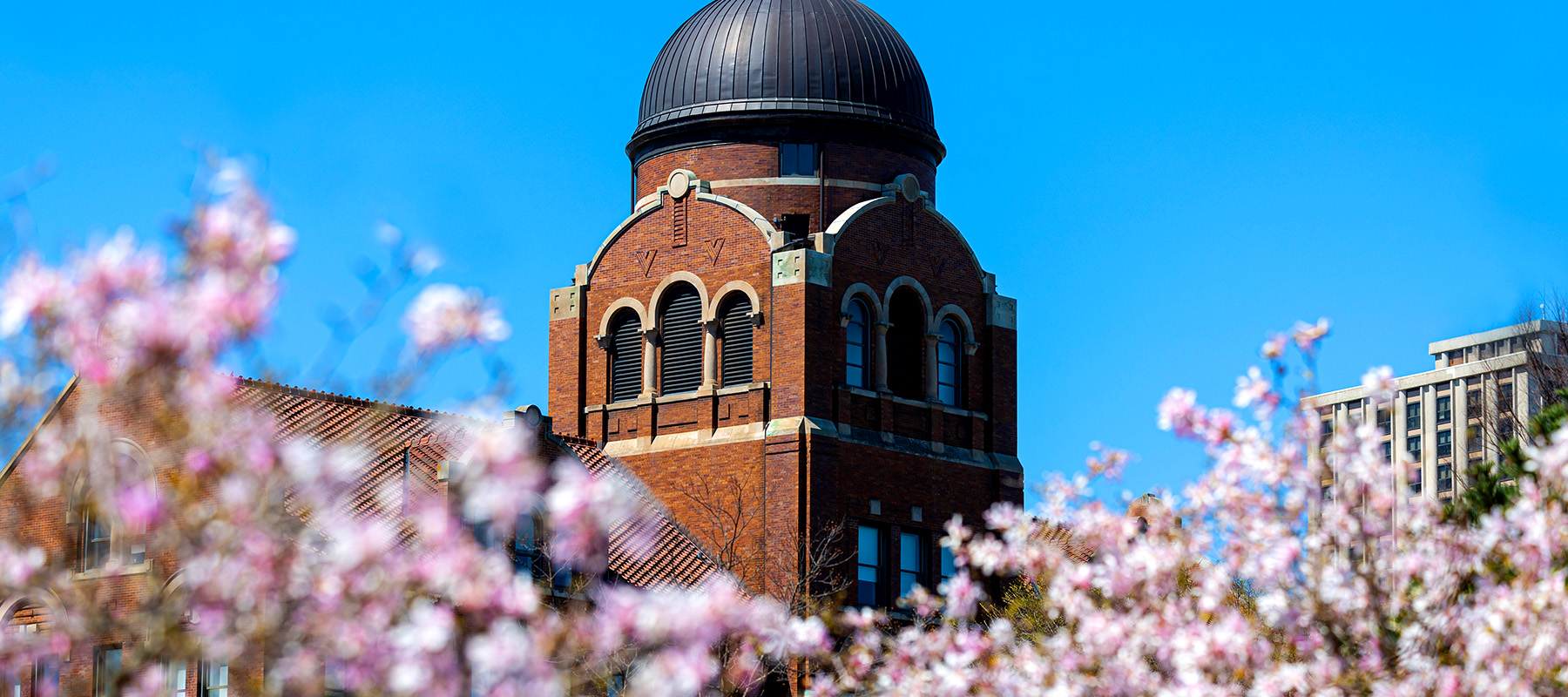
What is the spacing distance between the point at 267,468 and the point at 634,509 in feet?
95.4

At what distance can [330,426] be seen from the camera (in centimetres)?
3556

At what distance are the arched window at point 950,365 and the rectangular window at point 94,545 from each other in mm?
17690

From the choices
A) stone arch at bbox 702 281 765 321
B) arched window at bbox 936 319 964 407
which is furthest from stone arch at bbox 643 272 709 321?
arched window at bbox 936 319 964 407

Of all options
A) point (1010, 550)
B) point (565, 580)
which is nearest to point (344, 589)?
point (1010, 550)

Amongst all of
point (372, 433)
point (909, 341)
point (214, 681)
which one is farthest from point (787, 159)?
point (214, 681)

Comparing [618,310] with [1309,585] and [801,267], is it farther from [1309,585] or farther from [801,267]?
[1309,585]

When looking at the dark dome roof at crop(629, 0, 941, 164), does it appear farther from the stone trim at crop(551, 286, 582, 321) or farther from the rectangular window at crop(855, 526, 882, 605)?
the rectangular window at crop(855, 526, 882, 605)

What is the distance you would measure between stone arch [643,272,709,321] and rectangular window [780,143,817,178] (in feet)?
9.83

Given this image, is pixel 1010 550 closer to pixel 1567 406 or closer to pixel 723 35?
pixel 1567 406

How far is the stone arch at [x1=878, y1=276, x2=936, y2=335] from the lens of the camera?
41.6m

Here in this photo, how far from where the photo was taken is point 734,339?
136 ft

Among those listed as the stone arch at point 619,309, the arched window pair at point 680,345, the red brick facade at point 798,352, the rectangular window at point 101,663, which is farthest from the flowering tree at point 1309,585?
the stone arch at point 619,309

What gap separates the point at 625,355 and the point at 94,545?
42.1 ft

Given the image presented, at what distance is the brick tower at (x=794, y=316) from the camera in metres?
40.1
